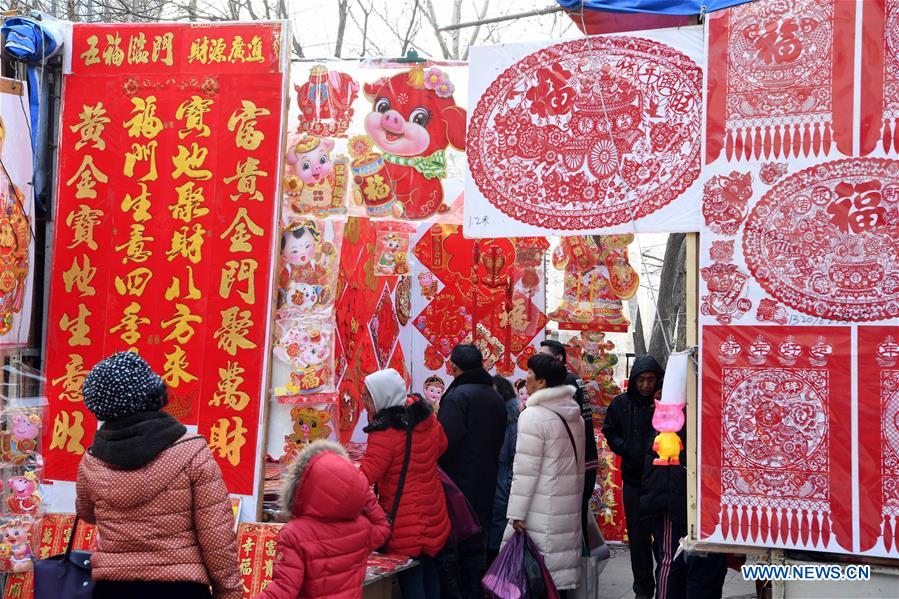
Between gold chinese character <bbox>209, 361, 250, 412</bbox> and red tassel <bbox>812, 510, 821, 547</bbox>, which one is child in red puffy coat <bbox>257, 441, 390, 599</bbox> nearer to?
gold chinese character <bbox>209, 361, 250, 412</bbox>

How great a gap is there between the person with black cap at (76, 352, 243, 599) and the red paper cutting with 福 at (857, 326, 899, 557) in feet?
8.46

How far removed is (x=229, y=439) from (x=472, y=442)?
140cm

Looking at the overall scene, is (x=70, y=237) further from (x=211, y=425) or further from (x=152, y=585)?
(x=152, y=585)

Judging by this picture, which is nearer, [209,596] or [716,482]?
[209,596]

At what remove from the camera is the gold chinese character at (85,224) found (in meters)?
5.38

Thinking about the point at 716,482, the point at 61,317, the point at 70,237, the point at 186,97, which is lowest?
the point at 716,482

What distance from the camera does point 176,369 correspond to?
5.24 meters

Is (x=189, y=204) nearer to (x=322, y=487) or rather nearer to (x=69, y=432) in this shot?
(x=69, y=432)

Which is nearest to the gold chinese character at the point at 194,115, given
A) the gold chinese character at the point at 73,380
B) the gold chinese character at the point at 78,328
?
the gold chinese character at the point at 78,328

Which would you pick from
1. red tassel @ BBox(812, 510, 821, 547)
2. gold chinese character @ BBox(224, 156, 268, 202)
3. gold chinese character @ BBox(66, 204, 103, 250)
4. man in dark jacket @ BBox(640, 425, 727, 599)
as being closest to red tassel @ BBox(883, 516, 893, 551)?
red tassel @ BBox(812, 510, 821, 547)

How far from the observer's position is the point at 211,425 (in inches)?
205

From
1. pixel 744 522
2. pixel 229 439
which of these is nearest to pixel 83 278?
pixel 229 439

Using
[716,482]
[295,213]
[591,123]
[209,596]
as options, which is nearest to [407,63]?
[295,213]

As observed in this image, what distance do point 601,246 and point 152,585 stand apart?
515 centimetres
